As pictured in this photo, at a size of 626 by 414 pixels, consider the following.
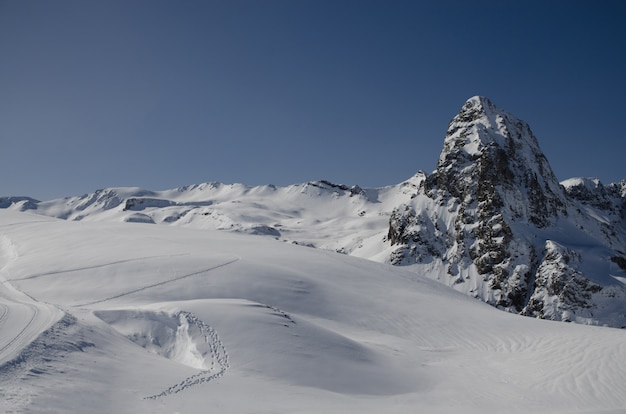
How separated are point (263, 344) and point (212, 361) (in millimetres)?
2158

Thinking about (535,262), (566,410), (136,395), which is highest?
(535,262)

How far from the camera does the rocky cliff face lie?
5378 cm

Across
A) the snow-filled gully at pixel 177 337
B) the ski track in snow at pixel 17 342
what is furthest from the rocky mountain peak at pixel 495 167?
the ski track in snow at pixel 17 342

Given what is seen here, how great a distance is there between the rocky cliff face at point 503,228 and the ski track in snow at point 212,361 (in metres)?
48.9

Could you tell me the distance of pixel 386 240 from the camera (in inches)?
3228

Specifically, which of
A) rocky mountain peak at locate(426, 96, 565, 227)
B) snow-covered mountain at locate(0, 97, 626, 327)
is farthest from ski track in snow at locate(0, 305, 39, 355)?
rocky mountain peak at locate(426, 96, 565, 227)

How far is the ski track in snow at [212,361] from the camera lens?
Result: 11.8m

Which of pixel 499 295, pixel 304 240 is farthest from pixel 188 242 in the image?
pixel 304 240

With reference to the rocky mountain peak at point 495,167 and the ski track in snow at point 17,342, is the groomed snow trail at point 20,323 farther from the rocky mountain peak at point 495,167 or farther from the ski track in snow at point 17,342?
the rocky mountain peak at point 495,167

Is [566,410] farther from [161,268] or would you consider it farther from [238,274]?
[161,268]

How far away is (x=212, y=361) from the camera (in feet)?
47.7

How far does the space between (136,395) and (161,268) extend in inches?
693

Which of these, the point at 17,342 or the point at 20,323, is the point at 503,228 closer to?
the point at 20,323

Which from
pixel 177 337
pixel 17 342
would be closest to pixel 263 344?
pixel 177 337
